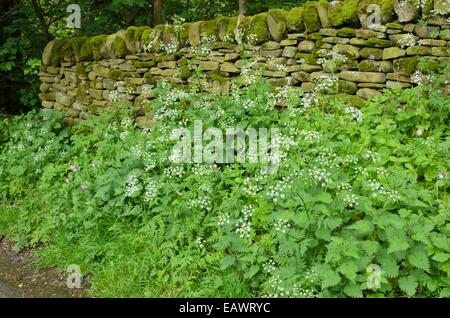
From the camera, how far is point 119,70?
6605 millimetres

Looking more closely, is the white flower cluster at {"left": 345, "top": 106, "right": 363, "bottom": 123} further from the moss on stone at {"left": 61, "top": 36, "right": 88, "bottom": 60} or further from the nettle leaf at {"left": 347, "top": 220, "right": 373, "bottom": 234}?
the moss on stone at {"left": 61, "top": 36, "right": 88, "bottom": 60}

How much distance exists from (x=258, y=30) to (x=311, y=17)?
676mm

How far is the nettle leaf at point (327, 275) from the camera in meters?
2.86

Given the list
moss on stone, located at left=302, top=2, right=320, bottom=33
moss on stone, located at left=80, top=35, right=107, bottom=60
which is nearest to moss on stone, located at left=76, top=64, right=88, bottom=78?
moss on stone, located at left=80, top=35, right=107, bottom=60

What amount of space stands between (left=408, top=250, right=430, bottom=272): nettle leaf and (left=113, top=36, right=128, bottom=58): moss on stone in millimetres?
5005

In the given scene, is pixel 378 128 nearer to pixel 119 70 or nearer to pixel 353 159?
pixel 353 159

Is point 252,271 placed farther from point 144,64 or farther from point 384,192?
point 144,64

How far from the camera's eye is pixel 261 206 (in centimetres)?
363

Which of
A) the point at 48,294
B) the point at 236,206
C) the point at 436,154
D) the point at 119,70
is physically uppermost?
the point at 119,70

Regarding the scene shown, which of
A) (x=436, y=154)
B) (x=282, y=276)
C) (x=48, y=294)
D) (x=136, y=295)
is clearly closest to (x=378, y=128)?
(x=436, y=154)

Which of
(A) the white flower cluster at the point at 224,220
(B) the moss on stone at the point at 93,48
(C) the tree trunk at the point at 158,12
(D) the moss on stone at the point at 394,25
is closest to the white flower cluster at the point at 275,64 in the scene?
(D) the moss on stone at the point at 394,25

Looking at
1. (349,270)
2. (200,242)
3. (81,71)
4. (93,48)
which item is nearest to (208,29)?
(93,48)

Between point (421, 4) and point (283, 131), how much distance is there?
179cm

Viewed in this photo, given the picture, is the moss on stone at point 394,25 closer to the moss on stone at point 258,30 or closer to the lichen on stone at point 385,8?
the lichen on stone at point 385,8
